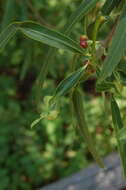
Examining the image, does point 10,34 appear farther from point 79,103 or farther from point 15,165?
point 15,165

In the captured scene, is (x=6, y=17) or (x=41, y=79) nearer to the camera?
(x=41, y=79)

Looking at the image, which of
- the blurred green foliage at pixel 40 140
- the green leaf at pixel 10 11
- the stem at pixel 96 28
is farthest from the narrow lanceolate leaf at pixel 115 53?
the blurred green foliage at pixel 40 140

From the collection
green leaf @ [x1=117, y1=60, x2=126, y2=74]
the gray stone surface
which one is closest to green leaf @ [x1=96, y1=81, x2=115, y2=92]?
green leaf @ [x1=117, y1=60, x2=126, y2=74]

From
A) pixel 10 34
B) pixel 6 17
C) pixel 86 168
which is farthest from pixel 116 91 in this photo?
pixel 86 168

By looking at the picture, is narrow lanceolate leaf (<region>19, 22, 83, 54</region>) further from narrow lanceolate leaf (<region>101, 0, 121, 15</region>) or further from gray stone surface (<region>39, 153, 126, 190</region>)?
gray stone surface (<region>39, 153, 126, 190</region>)

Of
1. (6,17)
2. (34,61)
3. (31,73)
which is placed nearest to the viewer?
(6,17)

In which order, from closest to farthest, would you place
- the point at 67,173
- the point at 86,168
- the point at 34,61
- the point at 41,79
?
the point at 41,79
the point at 34,61
the point at 86,168
the point at 67,173

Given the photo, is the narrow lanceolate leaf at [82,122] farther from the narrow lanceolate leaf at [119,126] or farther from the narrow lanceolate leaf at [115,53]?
the narrow lanceolate leaf at [115,53]
